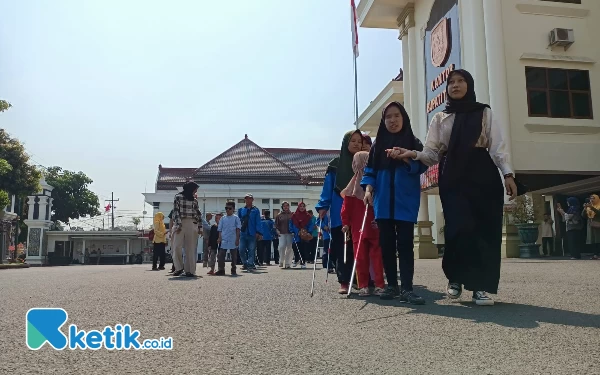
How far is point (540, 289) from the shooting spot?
5.52 m

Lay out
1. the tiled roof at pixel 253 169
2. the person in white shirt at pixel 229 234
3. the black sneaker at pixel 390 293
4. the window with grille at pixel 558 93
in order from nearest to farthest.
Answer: the black sneaker at pixel 390 293 < the person in white shirt at pixel 229 234 < the window with grille at pixel 558 93 < the tiled roof at pixel 253 169

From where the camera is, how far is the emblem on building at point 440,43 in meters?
17.8

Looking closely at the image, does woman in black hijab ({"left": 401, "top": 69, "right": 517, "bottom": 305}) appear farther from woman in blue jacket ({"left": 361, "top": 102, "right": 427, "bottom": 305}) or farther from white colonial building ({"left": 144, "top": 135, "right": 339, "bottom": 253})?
white colonial building ({"left": 144, "top": 135, "right": 339, "bottom": 253})

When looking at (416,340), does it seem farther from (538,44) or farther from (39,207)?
(39,207)

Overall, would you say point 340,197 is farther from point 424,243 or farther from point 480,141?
point 424,243

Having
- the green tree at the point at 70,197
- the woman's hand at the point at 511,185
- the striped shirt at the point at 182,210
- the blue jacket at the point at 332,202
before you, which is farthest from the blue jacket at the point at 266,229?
the green tree at the point at 70,197

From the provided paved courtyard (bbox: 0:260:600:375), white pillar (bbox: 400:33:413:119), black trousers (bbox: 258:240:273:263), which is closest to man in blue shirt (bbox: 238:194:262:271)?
black trousers (bbox: 258:240:273:263)

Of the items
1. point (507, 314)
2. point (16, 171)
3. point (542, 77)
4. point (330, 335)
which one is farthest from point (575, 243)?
point (16, 171)

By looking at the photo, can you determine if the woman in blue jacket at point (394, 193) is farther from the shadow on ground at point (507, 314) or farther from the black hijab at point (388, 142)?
the shadow on ground at point (507, 314)

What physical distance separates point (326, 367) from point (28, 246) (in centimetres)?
4217

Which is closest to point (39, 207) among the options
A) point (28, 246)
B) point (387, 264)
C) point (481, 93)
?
point (28, 246)

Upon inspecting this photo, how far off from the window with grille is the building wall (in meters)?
0.17

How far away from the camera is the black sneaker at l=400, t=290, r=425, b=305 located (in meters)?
4.45

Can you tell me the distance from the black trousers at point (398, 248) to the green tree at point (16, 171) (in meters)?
31.0
